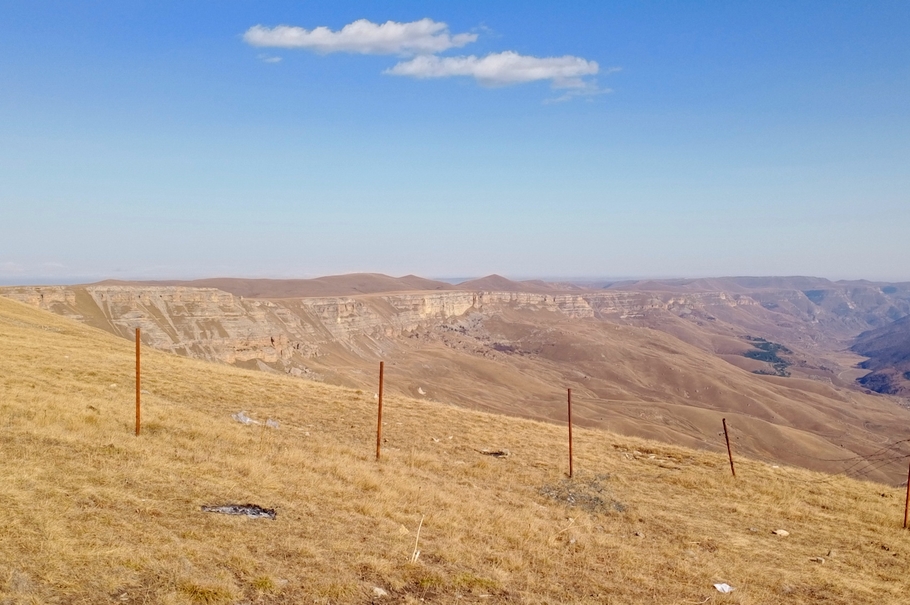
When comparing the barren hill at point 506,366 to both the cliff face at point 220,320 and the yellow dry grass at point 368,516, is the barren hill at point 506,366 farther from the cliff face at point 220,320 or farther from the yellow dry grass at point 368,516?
the yellow dry grass at point 368,516

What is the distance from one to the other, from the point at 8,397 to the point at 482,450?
13.9 meters

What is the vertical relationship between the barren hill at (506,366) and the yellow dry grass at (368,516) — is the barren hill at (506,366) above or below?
below

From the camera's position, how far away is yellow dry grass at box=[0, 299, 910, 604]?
23.7 ft

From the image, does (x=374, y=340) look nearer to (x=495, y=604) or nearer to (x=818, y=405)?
(x=818, y=405)

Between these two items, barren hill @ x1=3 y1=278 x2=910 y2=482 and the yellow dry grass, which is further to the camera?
barren hill @ x1=3 y1=278 x2=910 y2=482

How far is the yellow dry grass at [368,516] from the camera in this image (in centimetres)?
723

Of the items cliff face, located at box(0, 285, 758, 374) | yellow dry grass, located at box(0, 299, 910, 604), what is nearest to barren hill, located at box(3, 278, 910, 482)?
cliff face, located at box(0, 285, 758, 374)

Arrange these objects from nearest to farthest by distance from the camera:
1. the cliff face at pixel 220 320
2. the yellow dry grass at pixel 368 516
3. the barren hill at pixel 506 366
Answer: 1. the yellow dry grass at pixel 368 516
2. the cliff face at pixel 220 320
3. the barren hill at pixel 506 366

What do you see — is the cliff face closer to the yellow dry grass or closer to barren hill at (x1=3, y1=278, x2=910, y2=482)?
barren hill at (x1=3, y1=278, x2=910, y2=482)

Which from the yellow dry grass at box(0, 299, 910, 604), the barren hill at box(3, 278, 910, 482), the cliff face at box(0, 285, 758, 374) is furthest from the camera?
the barren hill at box(3, 278, 910, 482)

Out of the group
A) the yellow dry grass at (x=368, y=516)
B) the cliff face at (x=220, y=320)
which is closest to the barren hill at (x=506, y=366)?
the cliff face at (x=220, y=320)

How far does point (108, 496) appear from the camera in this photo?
8789 millimetres

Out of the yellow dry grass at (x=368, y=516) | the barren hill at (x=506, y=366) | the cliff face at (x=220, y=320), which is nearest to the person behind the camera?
the yellow dry grass at (x=368, y=516)

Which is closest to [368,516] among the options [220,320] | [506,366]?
[220,320]
